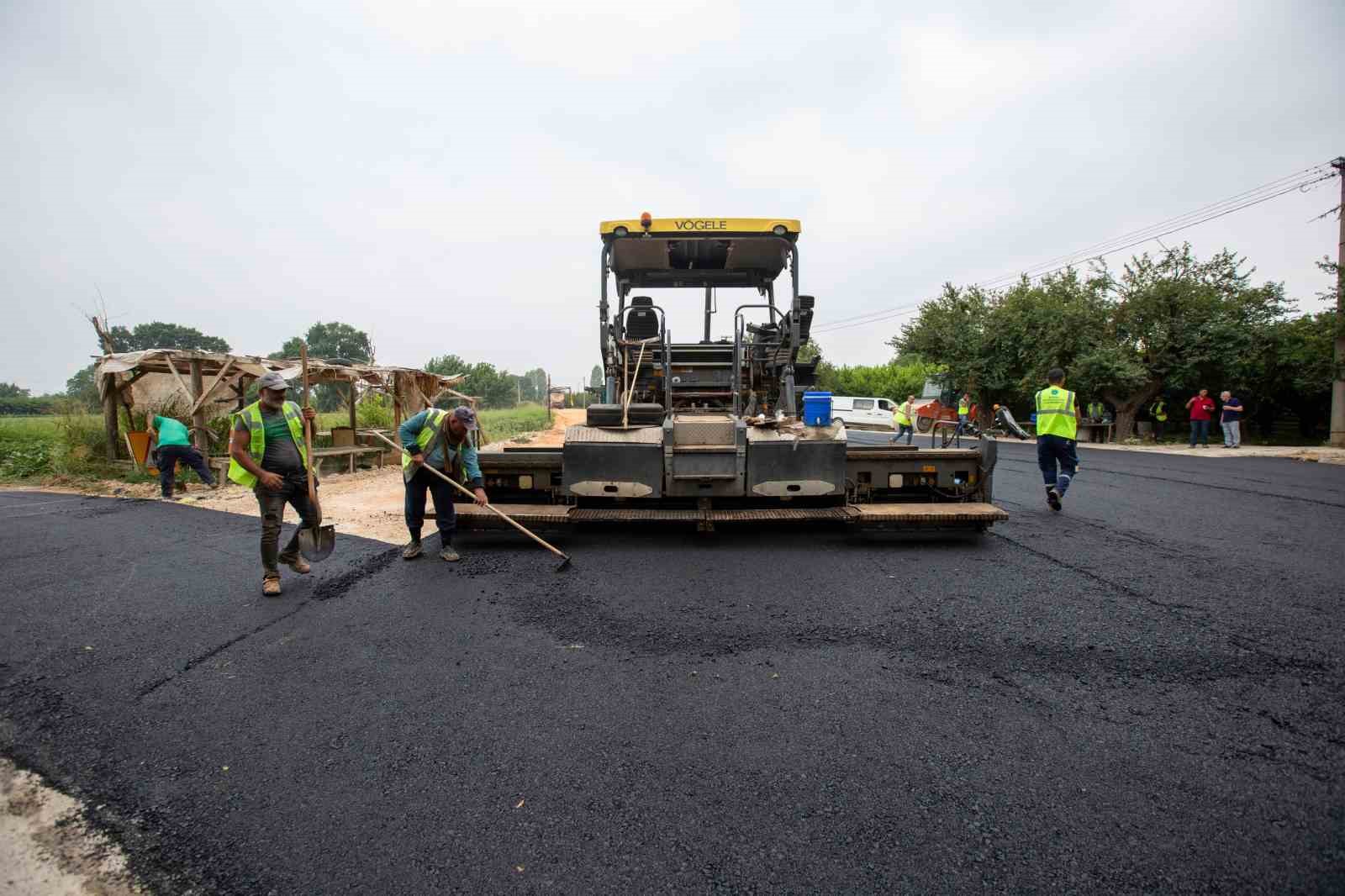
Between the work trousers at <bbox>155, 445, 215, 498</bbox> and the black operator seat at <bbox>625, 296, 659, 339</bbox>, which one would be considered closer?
the black operator seat at <bbox>625, 296, 659, 339</bbox>

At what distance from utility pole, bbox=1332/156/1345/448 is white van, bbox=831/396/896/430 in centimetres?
1025

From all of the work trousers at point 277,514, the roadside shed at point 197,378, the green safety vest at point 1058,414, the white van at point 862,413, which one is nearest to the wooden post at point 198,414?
the roadside shed at point 197,378

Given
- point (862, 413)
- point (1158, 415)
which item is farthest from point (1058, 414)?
point (1158, 415)

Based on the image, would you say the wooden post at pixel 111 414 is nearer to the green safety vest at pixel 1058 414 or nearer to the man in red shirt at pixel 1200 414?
the green safety vest at pixel 1058 414

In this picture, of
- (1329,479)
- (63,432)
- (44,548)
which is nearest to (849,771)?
(44,548)

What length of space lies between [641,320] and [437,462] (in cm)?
254

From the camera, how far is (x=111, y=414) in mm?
10984

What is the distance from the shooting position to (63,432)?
39.3 ft

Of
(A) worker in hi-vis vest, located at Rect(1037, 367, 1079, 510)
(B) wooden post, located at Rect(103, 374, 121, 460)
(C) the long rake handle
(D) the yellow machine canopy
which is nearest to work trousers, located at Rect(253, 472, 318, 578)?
(C) the long rake handle

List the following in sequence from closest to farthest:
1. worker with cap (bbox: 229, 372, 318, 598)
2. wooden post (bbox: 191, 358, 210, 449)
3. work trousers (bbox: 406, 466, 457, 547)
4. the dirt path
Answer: worker with cap (bbox: 229, 372, 318, 598) < work trousers (bbox: 406, 466, 457, 547) < the dirt path < wooden post (bbox: 191, 358, 210, 449)

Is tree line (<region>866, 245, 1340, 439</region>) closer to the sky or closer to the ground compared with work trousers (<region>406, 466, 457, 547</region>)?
closer to the sky

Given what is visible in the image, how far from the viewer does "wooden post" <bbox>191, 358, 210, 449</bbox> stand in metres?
9.88

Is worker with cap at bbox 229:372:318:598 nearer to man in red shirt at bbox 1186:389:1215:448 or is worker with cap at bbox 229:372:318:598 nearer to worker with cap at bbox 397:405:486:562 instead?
worker with cap at bbox 397:405:486:562

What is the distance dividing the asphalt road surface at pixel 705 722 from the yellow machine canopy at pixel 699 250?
10.4 feet
